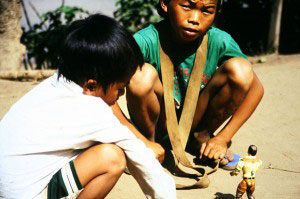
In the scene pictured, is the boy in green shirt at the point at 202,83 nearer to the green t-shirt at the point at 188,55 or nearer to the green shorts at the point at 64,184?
the green t-shirt at the point at 188,55

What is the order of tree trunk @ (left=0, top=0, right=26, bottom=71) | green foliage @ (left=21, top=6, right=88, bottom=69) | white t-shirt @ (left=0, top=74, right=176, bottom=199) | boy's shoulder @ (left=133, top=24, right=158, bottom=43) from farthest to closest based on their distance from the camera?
green foliage @ (left=21, top=6, right=88, bottom=69) → tree trunk @ (left=0, top=0, right=26, bottom=71) → boy's shoulder @ (left=133, top=24, right=158, bottom=43) → white t-shirt @ (left=0, top=74, right=176, bottom=199)

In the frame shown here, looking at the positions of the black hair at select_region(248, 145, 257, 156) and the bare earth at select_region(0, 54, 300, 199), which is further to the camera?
the bare earth at select_region(0, 54, 300, 199)

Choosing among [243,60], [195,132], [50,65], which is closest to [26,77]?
[50,65]

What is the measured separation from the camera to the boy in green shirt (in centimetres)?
218

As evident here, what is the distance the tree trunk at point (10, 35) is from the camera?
429cm

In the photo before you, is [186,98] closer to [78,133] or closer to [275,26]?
[78,133]

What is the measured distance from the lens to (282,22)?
596cm

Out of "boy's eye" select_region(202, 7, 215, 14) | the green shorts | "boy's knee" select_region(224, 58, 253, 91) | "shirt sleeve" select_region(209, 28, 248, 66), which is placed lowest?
the green shorts

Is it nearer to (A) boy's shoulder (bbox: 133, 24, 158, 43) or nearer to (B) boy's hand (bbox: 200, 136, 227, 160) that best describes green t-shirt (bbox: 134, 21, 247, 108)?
(A) boy's shoulder (bbox: 133, 24, 158, 43)

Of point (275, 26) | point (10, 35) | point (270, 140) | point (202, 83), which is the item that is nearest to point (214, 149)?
point (202, 83)

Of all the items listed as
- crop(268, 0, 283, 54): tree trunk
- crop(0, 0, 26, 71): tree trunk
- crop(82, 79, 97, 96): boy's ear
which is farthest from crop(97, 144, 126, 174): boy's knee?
crop(268, 0, 283, 54): tree trunk

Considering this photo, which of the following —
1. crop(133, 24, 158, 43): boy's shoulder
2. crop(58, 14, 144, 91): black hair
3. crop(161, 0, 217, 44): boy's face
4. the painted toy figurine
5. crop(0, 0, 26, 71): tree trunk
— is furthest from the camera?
crop(0, 0, 26, 71): tree trunk

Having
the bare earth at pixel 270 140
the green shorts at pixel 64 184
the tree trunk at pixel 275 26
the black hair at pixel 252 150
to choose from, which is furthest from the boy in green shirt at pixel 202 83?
the tree trunk at pixel 275 26

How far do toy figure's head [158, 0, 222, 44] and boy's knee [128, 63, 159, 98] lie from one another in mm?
356
